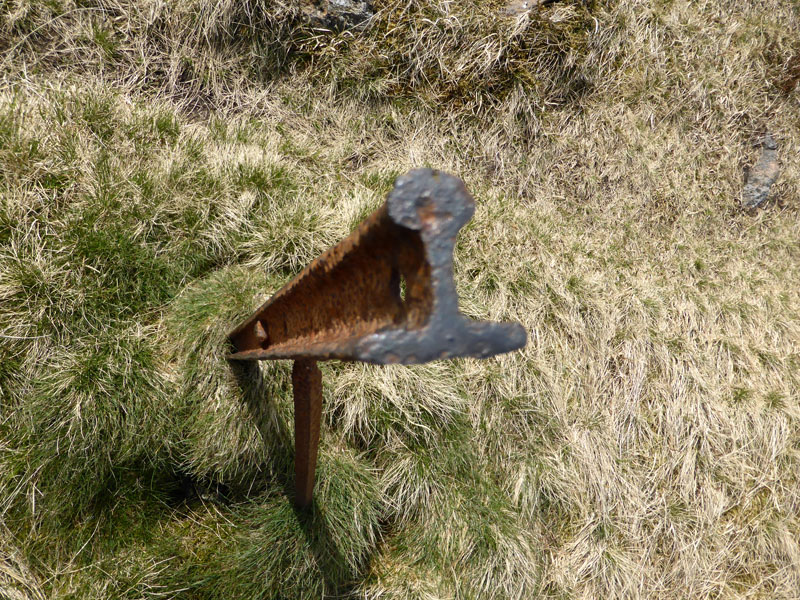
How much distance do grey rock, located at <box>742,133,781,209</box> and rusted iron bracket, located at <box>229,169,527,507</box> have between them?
537 centimetres

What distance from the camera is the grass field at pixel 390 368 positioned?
2328 mm

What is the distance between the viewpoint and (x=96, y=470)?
7.36 feet

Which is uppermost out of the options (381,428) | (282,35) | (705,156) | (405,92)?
(282,35)

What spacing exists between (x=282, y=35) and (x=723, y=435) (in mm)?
4118

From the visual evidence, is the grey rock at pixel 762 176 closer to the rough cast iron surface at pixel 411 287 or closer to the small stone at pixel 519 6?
the small stone at pixel 519 6

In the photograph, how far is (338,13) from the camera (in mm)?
3465

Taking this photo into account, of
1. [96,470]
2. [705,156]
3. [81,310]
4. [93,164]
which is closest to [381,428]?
[96,470]

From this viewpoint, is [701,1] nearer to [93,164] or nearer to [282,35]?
[282,35]

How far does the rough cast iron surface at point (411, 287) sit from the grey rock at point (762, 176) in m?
5.39

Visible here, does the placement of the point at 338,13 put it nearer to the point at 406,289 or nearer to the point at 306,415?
the point at 306,415

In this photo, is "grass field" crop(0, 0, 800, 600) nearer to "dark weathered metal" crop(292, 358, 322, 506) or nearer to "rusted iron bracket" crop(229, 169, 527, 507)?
"dark weathered metal" crop(292, 358, 322, 506)

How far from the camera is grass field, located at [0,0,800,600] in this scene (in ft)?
7.64

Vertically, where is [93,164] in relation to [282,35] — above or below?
below

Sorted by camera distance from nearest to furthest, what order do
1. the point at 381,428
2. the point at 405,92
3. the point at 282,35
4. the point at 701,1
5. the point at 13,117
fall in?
1. the point at 13,117
2. the point at 381,428
3. the point at 282,35
4. the point at 405,92
5. the point at 701,1
